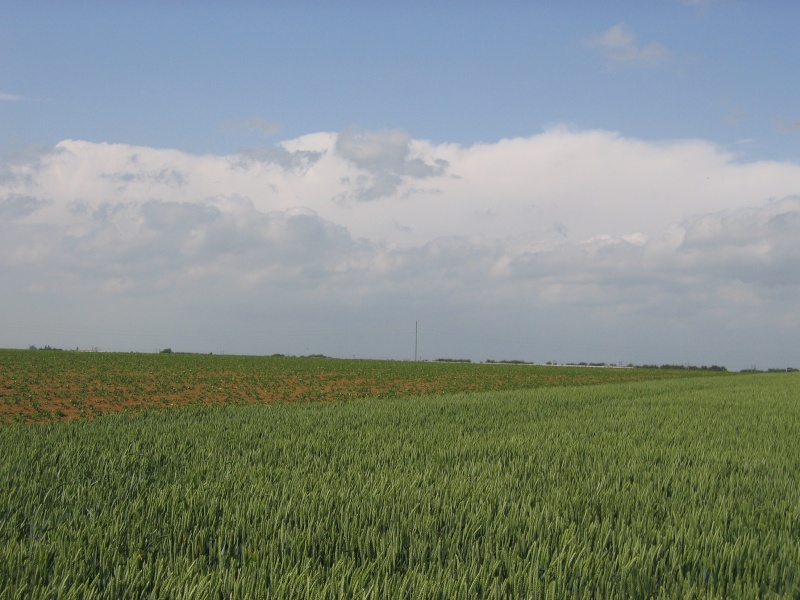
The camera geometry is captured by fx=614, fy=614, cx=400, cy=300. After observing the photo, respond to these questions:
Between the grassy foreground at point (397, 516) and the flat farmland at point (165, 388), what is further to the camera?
the flat farmland at point (165, 388)

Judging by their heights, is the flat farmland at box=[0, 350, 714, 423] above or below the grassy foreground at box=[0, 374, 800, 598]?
below

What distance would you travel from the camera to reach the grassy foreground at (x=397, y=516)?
12.0ft

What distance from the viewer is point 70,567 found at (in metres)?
3.81

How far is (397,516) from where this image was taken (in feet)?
16.1

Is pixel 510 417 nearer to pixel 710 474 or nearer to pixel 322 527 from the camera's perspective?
pixel 710 474

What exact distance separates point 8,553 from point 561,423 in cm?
1040

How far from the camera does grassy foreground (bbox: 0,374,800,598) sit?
364cm

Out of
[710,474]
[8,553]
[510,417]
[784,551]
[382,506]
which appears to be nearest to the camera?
[8,553]

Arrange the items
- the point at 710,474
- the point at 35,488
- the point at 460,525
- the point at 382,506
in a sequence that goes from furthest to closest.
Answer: the point at 710,474 < the point at 35,488 < the point at 382,506 < the point at 460,525

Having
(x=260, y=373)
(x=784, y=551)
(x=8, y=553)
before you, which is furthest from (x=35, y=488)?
(x=260, y=373)

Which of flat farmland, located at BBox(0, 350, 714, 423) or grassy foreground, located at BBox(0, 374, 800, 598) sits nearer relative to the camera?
grassy foreground, located at BBox(0, 374, 800, 598)

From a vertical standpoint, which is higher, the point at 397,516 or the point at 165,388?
the point at 397,516

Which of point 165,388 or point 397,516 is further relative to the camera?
point 165,388

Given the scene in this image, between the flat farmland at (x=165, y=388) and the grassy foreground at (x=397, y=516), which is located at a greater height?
the grassy foreground at (x=397, y=516)
